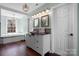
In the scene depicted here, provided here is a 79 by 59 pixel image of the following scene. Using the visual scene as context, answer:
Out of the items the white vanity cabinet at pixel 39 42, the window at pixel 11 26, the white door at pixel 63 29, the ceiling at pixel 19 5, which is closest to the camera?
the ceiling at pixel 19 5

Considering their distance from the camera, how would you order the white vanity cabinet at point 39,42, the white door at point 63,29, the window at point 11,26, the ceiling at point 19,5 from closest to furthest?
1. the ceiling at point 19,5
2. the white door at point 63,29
3. the window at point 11,26
4. the white vanity cabinet at point 39,42

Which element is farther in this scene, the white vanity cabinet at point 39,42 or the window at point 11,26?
the white vanity cabinet at point 39,42

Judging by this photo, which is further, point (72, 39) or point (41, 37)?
point (41, 37)

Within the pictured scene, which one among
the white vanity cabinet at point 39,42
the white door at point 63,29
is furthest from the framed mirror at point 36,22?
the white door at point 63,29

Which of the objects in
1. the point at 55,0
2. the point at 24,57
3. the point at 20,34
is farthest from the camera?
the point at 20,34

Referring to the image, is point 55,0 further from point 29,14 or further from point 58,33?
point 58,33

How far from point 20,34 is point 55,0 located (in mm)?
943

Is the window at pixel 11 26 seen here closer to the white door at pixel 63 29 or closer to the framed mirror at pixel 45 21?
the framed mirror at pixel 45 21

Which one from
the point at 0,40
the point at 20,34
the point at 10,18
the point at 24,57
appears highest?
the point at 10,18

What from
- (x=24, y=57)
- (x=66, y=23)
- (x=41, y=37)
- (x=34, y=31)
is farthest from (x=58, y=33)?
(x=24, y=57)

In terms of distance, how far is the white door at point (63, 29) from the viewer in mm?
1558

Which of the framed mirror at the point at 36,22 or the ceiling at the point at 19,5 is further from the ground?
the ceiling at the point at 19,5

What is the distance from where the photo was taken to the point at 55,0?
4.05 feet

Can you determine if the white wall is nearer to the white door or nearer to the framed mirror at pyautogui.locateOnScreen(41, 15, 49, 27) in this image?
the framed mirror at pyautogui.locateOnScreen(41, 15, 49, 27)
